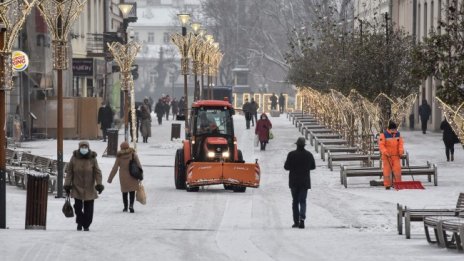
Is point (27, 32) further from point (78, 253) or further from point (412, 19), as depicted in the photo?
point (78, 253)

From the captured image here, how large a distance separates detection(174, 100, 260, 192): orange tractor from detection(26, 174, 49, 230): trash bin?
28.4 feet

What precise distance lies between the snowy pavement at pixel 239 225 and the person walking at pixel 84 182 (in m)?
0.32

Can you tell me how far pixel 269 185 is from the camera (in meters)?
34.7

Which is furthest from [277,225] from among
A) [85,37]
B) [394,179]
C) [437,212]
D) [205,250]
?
[85,37]

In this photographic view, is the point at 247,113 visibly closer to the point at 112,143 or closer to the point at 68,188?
the point at 112,143

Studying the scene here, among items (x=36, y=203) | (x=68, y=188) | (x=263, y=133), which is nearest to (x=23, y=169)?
(x=36, y=203)

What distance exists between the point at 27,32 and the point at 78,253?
40431 mm

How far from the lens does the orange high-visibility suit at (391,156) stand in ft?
108

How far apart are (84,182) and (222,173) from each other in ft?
30.4

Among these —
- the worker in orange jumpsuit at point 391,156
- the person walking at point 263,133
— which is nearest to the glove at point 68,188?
the worker in orange jumpsuit at point 391,156

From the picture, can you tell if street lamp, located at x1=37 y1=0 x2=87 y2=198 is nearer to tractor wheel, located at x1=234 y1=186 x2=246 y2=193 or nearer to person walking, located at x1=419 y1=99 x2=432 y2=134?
tractor wheel, located at x1=234 y1=186 x2=246 y2=193

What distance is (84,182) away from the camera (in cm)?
2272

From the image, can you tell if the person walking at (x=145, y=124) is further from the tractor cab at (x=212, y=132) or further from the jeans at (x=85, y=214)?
the jeans at (x=85, y=214)

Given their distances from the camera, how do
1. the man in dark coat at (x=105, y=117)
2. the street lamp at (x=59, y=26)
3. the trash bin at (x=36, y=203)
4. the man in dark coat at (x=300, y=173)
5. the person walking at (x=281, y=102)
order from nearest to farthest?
the trash bin at (x=36, y=203), the man in dark coat at (x=300, y=173), the street lamp at (x=59, y=26), the man in dark coat at (x=105, y=117), the person walking at (x=281, y=102)
